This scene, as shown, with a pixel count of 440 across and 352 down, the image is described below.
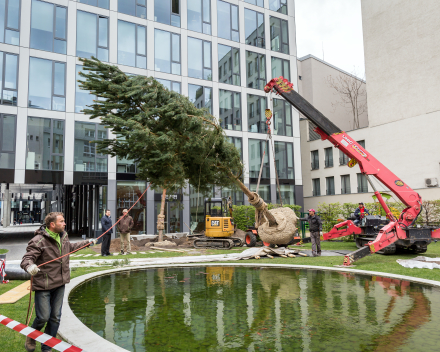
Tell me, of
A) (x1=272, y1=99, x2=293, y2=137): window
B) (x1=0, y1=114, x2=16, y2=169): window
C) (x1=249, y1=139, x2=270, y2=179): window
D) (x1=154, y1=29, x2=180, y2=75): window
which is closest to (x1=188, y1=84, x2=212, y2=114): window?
(x1=154, y1=29, x2=180, y2=75): window

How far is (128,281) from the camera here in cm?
887

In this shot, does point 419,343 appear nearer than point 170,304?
Yes

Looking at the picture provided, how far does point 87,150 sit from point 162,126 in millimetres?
11950

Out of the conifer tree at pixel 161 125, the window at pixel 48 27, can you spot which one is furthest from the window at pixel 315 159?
the window at pixel 48 27

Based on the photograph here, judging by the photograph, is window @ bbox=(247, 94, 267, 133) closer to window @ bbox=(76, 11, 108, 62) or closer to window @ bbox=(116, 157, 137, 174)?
window @ bbox=(116, 157, 137, 174)

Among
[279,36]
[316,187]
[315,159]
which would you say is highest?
[279,36]

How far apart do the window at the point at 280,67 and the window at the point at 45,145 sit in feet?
60.7

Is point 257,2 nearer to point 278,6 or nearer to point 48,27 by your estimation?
point 278,6

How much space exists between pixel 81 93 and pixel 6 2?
6.75 metres

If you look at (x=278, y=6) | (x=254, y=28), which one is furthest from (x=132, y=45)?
(x=278, y=6)

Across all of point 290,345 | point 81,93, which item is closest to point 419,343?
point 290,345

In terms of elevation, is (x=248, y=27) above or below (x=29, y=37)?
above

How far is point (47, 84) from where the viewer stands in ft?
72.7

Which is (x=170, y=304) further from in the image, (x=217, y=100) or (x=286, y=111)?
(x=286, y=111)
